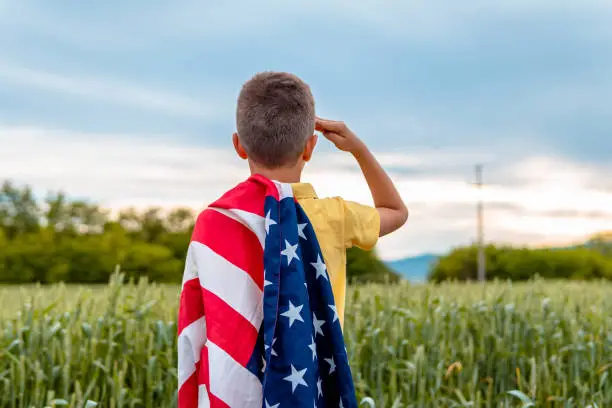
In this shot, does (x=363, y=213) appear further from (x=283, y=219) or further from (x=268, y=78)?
(x=268, y=78)

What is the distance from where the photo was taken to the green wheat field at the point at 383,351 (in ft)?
15.9

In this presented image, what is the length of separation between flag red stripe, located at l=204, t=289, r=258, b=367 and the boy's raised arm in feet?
2.38

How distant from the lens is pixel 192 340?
2445mm

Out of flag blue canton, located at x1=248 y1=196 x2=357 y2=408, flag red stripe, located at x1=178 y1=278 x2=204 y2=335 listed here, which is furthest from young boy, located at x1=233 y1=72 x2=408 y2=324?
flag red stripe, located at x1=178 y1=278 x2=204 y2=335

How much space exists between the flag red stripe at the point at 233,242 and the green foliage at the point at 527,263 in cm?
3419

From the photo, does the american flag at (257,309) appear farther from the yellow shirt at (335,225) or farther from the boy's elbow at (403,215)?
the boy's elbow at (403,215)

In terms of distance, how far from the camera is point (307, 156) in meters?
2.54

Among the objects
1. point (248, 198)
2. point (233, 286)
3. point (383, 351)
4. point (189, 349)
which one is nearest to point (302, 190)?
point (248, 198)

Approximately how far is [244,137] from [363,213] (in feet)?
1.89

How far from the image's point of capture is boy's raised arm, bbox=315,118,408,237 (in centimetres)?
275

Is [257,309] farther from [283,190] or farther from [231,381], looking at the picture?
[283,190]

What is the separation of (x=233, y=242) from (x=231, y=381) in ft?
1.66

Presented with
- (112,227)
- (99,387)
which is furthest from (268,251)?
(112,227)

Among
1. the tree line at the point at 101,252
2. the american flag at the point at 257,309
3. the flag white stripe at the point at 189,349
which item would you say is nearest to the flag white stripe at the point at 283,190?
the american flag at the point at 257,309
